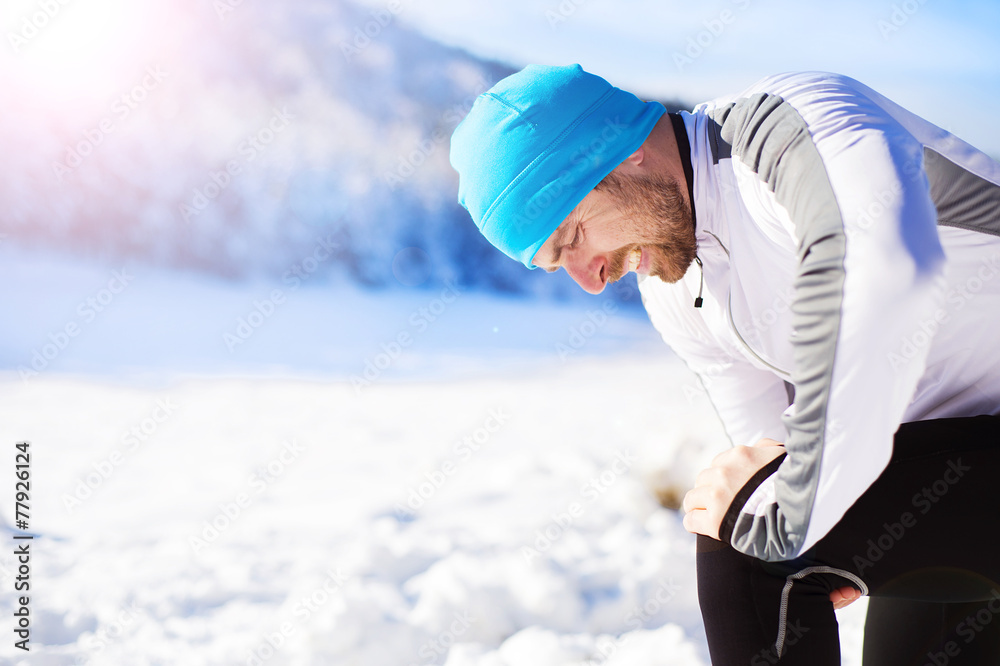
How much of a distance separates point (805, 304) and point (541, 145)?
73 cm

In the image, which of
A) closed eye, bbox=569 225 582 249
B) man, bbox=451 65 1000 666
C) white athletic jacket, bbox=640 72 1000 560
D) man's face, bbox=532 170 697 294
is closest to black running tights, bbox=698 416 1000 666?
man, bbox=451 65 1000 666

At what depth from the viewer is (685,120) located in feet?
4.41

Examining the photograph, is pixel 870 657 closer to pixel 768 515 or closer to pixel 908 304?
pixel 768 515

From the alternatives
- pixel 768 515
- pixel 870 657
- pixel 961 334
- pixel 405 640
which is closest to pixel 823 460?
pixel 768 515

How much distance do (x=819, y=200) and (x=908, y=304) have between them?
0.18 metres

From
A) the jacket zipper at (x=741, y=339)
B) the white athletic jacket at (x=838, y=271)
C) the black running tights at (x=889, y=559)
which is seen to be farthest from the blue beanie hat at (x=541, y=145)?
the black running tights at (x=889, y=559)

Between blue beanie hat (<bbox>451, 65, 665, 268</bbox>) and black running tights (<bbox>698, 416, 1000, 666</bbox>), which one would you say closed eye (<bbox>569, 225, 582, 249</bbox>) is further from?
black running tights (<bbox>698, 416, 1000, 666</bbox>)

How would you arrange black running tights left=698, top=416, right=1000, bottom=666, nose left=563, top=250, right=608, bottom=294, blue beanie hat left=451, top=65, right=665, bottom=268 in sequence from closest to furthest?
black running tights left=698, top=416, right=1000, bottom=666
blue beanie hat left=451, top=65, right=665, bottom=268
nose left=563, top=250, right=608, bottom=294

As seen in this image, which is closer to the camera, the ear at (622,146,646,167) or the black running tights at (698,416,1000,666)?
the black running tights at (698,416,1000,666)

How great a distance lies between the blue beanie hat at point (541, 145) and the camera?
4.38 feet

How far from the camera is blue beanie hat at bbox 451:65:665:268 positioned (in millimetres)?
1336

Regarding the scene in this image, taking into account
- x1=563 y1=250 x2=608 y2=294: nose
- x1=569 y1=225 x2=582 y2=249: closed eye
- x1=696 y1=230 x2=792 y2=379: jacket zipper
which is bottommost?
x1=696 y1=230 x2=792 y2=379: jacket zipper

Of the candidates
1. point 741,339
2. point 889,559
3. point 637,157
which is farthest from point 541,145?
point 889,559

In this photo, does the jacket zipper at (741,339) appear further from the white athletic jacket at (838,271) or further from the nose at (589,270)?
the nose at (589,270)
